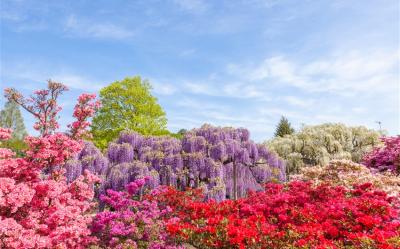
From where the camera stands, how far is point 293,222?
731cm

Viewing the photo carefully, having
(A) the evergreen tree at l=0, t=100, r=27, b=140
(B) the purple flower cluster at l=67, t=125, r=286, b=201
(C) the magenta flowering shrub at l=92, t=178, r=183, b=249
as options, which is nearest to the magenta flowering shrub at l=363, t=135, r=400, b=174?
(B) the purple flower cluster at l=67, t=125, r=286, b=201

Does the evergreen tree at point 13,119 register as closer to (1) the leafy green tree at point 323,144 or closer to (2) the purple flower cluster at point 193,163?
(1) the leafy green tree at point 323,144

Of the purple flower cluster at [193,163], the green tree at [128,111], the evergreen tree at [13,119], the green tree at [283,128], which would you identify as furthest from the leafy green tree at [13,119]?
the purple flower cluster at [193,163]

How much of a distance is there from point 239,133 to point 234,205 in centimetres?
943

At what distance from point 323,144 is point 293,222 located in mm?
18234

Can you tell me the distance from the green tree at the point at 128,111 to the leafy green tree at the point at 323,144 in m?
9.32

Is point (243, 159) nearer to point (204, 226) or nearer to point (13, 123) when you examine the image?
point (204, 226)

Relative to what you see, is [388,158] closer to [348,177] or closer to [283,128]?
[348,177]

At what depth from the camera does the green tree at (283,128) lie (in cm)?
3931

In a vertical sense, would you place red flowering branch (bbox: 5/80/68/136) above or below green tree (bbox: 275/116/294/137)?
below

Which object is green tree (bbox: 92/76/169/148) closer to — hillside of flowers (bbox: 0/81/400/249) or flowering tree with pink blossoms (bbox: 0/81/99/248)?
hillside of flowers (bbox: 0/81/400/249)

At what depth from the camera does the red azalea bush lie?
5977 mm

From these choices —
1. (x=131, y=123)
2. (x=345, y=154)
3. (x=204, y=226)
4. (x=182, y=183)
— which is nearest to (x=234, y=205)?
(x=204, y=226)

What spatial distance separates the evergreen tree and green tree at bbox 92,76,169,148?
1059 inches
